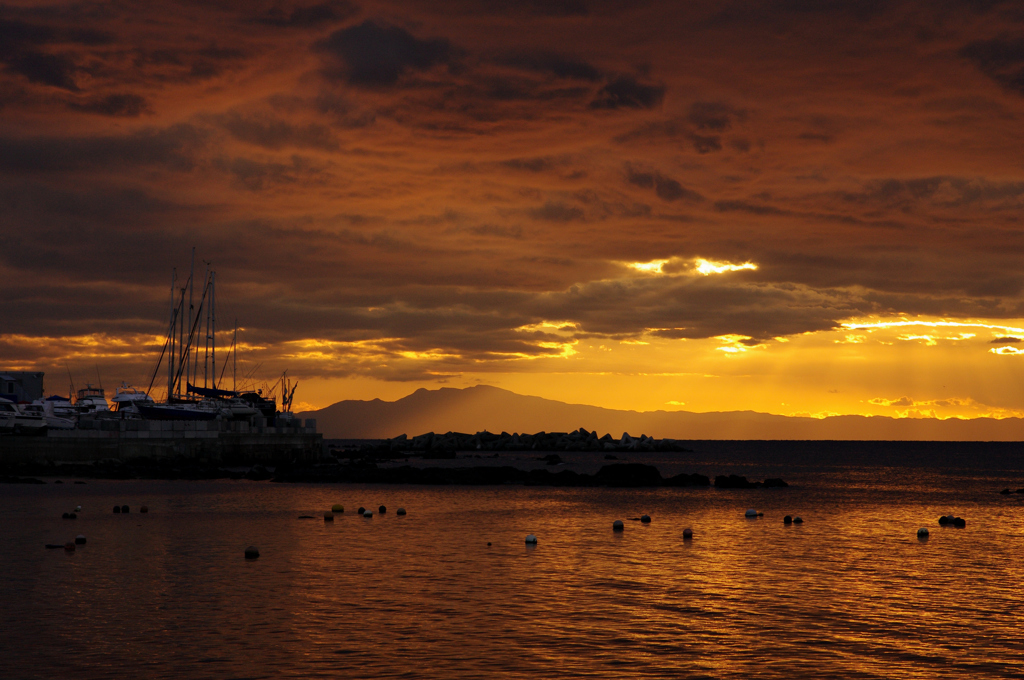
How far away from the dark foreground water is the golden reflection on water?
11 cm

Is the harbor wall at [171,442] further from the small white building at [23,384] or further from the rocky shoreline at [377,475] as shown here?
the small white building at [23,384]

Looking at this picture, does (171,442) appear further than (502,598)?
Yes

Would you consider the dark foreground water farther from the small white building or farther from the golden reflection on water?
the small white building

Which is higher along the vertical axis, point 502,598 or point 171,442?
point 171,442

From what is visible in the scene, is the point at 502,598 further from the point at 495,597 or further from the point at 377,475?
the point at 377,475

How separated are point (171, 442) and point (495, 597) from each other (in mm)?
86988

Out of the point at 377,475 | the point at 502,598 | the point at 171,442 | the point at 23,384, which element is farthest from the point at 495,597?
the point at 23,384

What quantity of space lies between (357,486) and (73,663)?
65.6 meters

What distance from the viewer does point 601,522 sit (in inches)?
2192

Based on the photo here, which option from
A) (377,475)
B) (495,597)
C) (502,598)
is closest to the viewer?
(502,598)

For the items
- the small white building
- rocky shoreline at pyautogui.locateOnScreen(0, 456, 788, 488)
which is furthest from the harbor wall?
the small white building

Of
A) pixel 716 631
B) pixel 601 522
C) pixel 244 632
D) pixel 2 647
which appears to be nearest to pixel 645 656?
pixel 716 631

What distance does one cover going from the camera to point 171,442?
4237 inches

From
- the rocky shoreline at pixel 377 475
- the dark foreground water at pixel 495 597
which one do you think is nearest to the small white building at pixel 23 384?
the rocky shoreline at pixel 377 475
